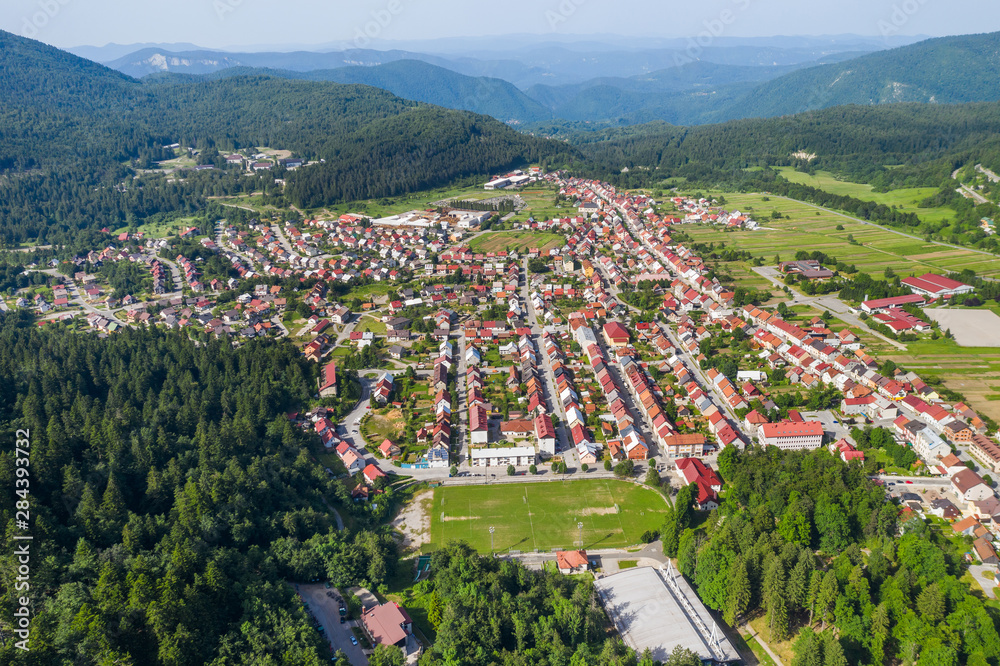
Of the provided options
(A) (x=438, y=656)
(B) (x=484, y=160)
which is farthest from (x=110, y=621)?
(B) (x=484, y=160)

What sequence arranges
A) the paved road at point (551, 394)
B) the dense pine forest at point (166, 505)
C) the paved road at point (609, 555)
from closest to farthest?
the dense pine forest at point (166, 505), the paved road at point (609, 555), the paved road at point (551, 394)

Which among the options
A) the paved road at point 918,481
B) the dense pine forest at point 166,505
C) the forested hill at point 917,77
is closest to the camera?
the dense pine forest at point 166,505

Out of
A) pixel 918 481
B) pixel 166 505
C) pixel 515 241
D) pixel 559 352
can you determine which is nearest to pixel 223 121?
pixel 515 241

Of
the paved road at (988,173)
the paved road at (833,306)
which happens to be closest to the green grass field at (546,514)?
the paved road at (833,306)

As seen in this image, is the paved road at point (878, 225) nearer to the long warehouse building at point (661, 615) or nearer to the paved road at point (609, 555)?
the paved road at point (609, 555)

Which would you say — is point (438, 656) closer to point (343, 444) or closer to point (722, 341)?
point (343, 444)

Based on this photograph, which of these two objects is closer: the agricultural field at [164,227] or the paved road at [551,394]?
the paved road at [551,394]
